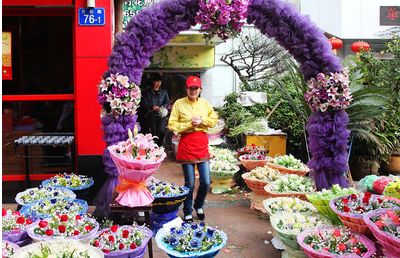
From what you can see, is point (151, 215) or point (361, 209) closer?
point (361, 209)

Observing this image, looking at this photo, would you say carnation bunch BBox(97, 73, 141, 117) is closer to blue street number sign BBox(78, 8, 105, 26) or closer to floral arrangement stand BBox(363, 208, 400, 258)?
blue street number sign BBox(78, 8, 105, 26)

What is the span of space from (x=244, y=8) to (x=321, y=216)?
2565mm

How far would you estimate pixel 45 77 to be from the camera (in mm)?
7199

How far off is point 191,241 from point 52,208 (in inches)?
66.1

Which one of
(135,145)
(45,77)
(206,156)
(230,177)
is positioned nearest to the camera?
(135,145)

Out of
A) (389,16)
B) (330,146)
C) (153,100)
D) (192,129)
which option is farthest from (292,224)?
(389,16)

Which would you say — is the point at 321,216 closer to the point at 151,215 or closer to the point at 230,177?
the point at 151,215

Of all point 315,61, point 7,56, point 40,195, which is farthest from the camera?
point 7,56

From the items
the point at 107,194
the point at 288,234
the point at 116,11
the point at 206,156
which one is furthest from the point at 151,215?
the point at 116,11

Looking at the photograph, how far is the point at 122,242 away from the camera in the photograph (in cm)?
411

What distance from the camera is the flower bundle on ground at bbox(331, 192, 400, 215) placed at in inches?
171

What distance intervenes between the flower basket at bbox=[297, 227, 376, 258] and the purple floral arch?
185 cm

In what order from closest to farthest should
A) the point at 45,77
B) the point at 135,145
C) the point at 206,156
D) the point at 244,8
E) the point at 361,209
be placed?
the point at 361,209
the point at 135,145
the point at 244,8
the point at 206,156
the point at 45,77

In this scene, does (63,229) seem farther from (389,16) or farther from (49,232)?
(389,16)
